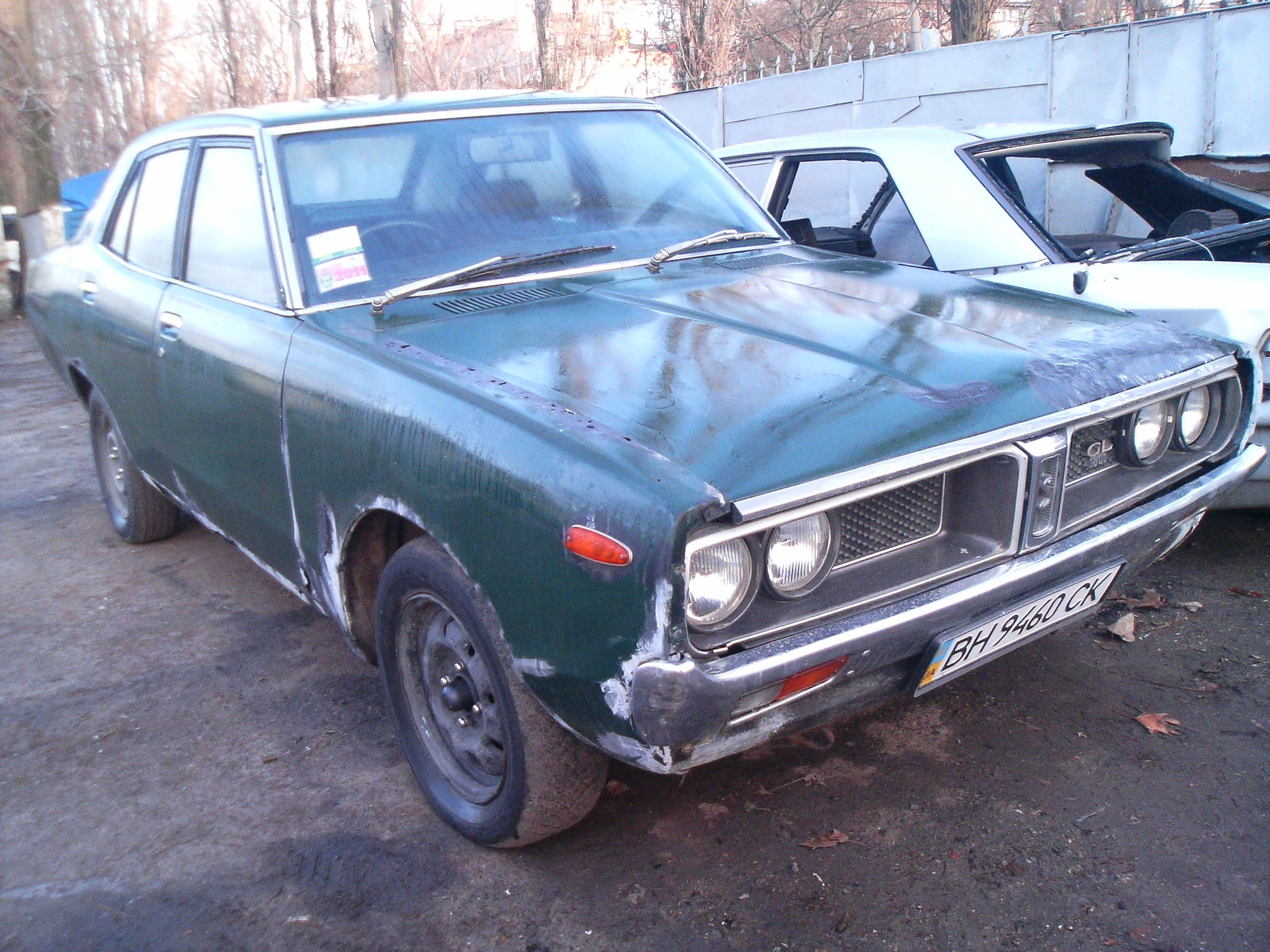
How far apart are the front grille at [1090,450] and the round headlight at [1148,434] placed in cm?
4

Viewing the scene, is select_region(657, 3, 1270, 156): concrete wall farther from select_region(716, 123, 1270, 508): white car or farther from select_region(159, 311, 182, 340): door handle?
select_region(159, 311, 182, 340): door handle

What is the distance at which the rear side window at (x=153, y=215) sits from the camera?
3.72 metres

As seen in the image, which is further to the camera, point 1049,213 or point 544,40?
point 544,40

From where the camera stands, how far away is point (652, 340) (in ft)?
8.38

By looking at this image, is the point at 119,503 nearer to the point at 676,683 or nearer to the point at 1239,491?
the point at 676,683

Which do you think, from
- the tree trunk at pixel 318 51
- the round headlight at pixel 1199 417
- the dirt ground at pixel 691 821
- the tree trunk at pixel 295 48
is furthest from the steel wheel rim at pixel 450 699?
the tree trunk at pixel 295 48

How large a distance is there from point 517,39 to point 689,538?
32.1 metres

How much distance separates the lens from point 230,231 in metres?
3.28

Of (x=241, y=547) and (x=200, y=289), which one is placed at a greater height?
(x=200, y=289)

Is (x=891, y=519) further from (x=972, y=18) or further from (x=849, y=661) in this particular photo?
(x=972, y=18)

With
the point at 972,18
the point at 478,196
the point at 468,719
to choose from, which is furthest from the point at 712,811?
the point at 972,18

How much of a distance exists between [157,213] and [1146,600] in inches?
150

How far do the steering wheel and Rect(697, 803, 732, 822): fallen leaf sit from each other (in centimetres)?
171

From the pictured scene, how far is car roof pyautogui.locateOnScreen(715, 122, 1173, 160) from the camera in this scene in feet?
14.5
